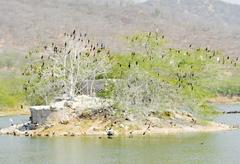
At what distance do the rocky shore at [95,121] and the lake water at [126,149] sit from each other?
2488mm

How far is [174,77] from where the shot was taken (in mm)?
65000

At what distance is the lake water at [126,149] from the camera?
3931 centimetres

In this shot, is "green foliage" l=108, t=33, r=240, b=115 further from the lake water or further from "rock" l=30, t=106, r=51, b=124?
"rock" l=30, t=106, r=51, b=124

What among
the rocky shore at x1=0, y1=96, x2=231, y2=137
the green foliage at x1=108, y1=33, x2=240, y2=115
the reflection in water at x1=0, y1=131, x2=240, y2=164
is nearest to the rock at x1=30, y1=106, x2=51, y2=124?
the rocky shore at x1=0, y1=96, x2=231, y2=137

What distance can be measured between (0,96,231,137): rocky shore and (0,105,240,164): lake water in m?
2.49

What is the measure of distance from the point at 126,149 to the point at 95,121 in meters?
12.7

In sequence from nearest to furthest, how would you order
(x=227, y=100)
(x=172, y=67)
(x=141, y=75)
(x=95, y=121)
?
1. (x=95, y=121)
2. (x=141, y=75)
3. (x=172, y=67)
4. (x=227, y=100)

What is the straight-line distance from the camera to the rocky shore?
55716mm

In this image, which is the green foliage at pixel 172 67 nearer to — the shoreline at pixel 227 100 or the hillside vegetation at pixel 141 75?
the hillside vegetation at pixel 141 75

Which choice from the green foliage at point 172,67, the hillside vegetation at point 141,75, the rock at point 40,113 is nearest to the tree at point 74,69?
the hillside vegetation at point 141,75

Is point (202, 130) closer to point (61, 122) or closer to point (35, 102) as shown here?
point (61, 122)

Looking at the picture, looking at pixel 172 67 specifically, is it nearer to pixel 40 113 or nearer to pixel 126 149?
pixel 40 113

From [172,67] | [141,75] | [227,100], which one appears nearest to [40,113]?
[141,75]

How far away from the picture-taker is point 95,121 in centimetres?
5688
